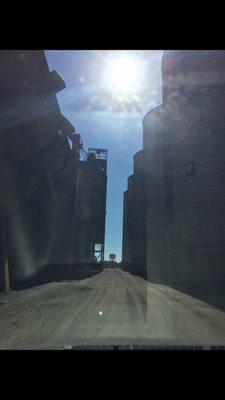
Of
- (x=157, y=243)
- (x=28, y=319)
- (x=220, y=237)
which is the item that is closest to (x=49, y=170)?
(x=220, y=237)

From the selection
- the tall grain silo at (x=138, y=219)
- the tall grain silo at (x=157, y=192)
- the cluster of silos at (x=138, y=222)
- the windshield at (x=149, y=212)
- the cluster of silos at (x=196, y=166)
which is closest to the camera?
the windshield at (x=149, y=212)

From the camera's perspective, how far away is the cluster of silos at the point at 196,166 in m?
33.2

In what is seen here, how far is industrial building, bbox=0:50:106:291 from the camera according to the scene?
81.5ft

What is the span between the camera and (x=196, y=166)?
3572cm

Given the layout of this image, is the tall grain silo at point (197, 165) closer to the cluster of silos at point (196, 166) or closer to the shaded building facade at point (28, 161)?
the cluster of silos at point (196, 166)

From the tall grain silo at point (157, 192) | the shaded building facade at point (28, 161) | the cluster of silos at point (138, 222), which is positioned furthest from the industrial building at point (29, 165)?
the cluster of silos at point (138, 222)

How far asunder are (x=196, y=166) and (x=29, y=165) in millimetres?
12662

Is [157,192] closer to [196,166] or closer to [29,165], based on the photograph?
[196,166]

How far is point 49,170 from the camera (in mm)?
38812

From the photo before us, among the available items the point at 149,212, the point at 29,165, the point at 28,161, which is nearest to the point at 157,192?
the point at 149,212

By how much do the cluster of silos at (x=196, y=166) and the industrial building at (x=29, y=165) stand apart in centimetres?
972
